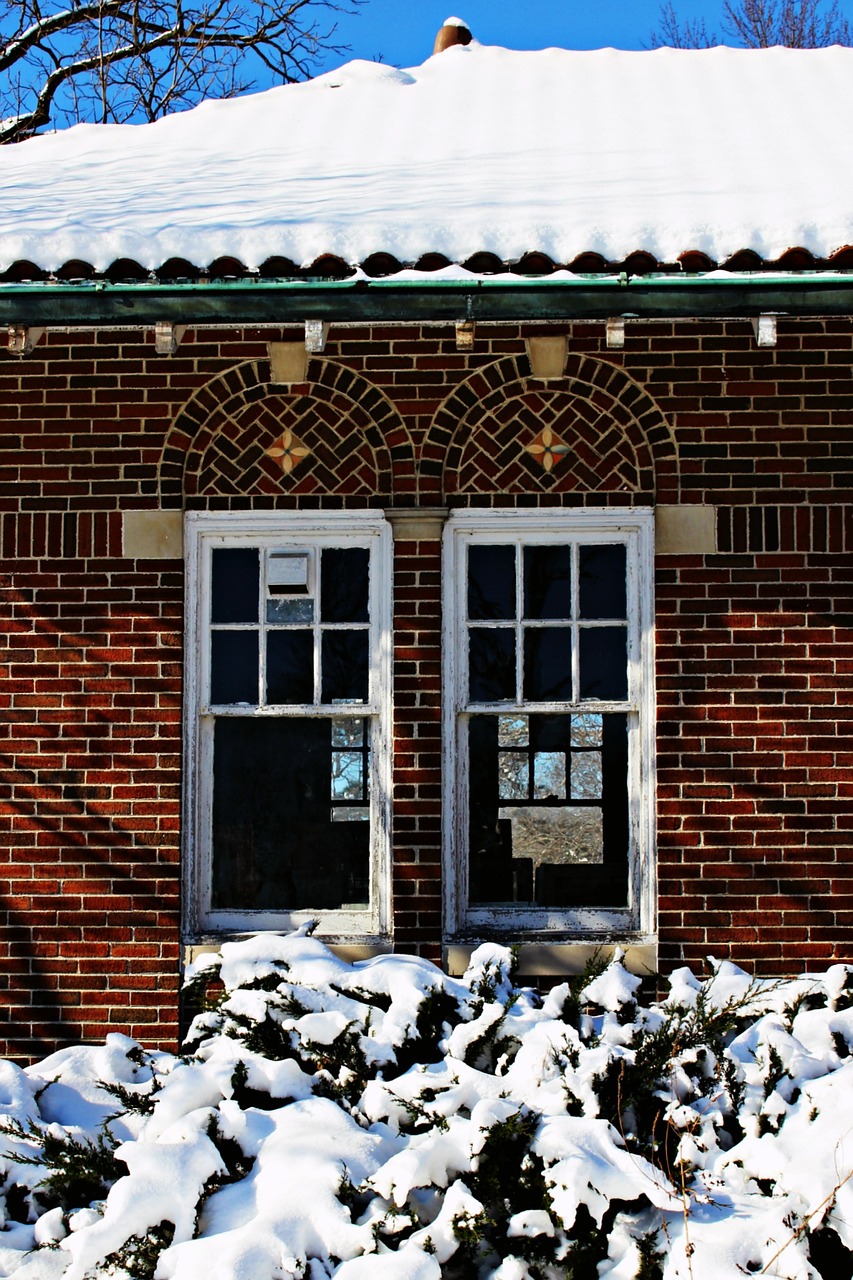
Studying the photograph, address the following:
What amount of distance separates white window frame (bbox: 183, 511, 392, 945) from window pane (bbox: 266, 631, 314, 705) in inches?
3.3

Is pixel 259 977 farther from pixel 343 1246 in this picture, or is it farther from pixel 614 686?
pixel 614 686

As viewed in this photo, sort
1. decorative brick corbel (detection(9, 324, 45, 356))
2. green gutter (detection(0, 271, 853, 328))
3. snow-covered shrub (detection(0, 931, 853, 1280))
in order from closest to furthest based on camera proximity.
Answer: snow-covered shrub (detection(0, 931, 853, 1280)) → green gutter (detection(0, 271, 853, 328)) → decorative brick corbel (detection(9, 324, 45, 356))

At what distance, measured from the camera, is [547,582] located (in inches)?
260

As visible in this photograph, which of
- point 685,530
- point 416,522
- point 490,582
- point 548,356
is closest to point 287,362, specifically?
point 416,522

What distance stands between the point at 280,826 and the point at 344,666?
824mm

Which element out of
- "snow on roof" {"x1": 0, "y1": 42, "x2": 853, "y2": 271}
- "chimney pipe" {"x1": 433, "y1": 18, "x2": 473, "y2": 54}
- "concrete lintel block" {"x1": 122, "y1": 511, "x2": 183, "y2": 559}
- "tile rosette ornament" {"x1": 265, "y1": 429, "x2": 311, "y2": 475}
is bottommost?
"concrete lintel block" {"x1": 122, "y1": 511, "x2": 183, "y2": 559}

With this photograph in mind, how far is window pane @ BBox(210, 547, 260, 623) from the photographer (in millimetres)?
6656

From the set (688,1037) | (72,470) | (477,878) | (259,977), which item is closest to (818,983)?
(688,1037)

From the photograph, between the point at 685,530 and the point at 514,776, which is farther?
the point at 514,776

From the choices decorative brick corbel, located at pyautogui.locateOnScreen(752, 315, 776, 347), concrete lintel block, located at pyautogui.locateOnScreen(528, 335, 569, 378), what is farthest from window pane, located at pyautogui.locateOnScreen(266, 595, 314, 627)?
decorative brick corbel, located at pyautogui.locateOnScreen(752, 315, 776, 347)

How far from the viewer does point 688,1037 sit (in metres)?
3.96

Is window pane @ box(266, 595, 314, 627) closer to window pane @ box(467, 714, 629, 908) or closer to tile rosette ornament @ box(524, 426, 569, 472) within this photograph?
window pane @ box(467, 714, 629, 908)

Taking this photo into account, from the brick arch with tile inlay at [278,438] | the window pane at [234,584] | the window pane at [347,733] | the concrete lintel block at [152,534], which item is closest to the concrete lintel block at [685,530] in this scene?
the brick arch with tile inlay at [278,438]

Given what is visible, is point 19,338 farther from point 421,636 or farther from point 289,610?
point 421,636
